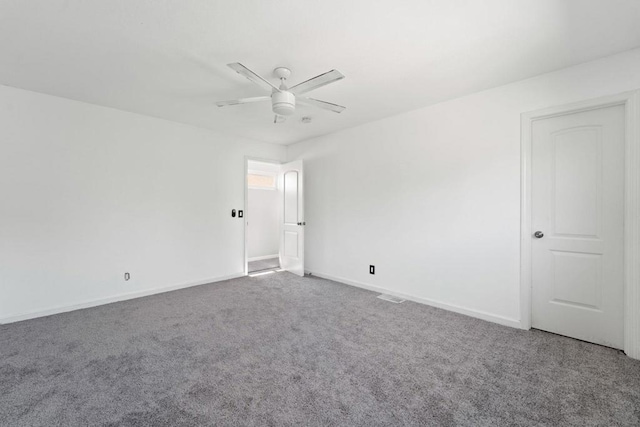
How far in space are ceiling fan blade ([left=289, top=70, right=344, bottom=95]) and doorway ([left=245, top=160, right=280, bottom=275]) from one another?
164 inches

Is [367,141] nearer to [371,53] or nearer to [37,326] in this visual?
[371,53]

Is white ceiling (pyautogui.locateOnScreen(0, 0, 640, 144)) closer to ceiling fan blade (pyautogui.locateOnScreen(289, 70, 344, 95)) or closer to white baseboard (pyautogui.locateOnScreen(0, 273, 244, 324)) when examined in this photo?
ceiling fan blade (pyautogui.locateOnScreen(289, 70, 344, 95))

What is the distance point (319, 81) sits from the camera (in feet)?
7.13

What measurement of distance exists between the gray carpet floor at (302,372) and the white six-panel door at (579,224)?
0.90 feet

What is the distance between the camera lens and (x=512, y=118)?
9.22 ft

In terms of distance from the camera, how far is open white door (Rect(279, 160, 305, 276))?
4.93m

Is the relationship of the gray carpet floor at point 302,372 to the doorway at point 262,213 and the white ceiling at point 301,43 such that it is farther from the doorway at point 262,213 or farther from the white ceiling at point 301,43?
the doorway at point 262,213

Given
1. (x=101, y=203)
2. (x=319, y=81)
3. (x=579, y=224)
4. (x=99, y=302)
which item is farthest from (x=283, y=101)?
(x=99, y=302)

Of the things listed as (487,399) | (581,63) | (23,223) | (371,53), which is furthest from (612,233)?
(23,223)

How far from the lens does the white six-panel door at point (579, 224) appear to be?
2.36 meters

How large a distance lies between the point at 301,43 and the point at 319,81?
1.06ft

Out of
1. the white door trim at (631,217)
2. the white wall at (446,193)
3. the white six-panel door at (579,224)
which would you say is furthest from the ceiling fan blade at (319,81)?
the white door trim at (631,217)

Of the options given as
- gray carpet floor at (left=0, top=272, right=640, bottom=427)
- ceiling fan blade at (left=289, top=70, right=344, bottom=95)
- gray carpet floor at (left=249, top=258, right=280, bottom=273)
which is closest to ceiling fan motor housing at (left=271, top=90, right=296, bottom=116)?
ceiling fan blade at (left=289, top=70, right=344, bottom=95)

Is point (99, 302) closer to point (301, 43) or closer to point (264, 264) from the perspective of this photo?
point (264, 264)
